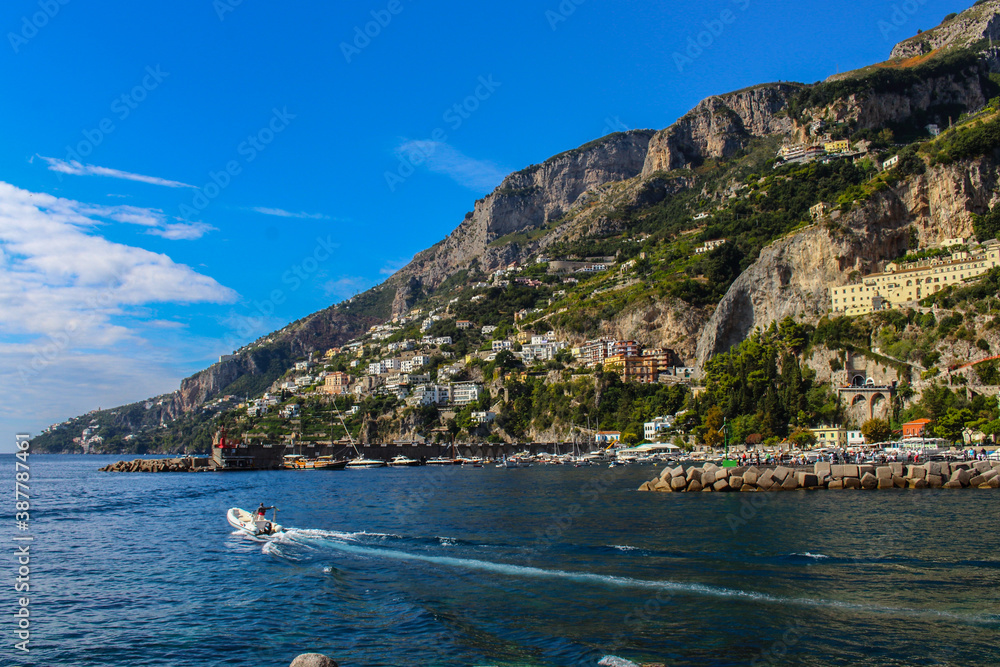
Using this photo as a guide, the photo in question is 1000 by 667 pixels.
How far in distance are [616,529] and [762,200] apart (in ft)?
357

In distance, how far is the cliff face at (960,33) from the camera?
151875 mm

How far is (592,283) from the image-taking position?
143 metres

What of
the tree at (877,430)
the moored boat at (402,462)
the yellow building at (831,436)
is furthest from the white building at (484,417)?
the tree at (877,430)

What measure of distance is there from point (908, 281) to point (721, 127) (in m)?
128

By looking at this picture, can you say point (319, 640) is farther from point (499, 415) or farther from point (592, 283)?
point (592, 283)

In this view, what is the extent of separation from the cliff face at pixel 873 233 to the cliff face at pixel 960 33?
96101mm

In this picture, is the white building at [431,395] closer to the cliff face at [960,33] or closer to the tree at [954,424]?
the tree at [954,424]

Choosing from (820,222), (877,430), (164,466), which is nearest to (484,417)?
(164,466)

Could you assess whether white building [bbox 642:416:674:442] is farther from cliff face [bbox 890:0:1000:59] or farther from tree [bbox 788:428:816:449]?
cliff face [bbox 890:0:1000:59]

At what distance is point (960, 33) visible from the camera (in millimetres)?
159125

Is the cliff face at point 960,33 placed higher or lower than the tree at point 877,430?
higher

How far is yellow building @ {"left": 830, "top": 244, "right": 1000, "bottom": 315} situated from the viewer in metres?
70.0

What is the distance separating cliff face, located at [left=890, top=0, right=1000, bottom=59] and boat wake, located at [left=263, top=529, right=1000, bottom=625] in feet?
595

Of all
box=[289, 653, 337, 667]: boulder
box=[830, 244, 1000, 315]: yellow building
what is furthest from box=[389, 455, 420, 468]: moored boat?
box=[289, 653, 337, 667]: boulder
